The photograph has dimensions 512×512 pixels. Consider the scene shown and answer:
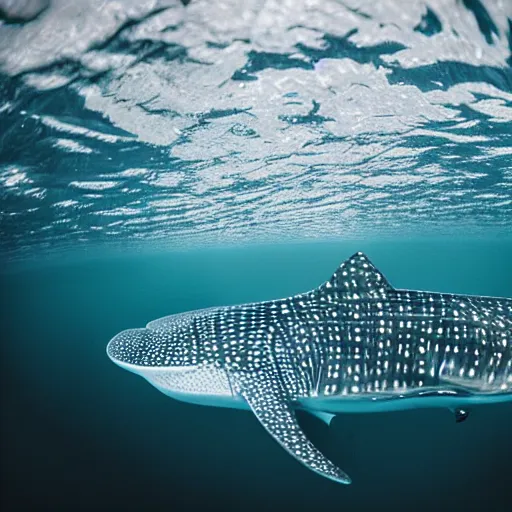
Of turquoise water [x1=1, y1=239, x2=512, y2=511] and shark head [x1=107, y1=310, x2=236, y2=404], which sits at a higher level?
shark head [x1=107, y1=310, x2=236, y2=404]

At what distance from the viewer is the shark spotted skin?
17.0 feet

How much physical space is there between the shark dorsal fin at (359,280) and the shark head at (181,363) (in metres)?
2.42

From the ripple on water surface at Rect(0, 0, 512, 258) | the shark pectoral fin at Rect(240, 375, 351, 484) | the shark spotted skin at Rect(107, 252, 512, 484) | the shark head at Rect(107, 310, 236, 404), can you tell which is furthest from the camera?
the shark head at Rect(107, 310, 236, 404)

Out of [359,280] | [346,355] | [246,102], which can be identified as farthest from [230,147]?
[346,355]

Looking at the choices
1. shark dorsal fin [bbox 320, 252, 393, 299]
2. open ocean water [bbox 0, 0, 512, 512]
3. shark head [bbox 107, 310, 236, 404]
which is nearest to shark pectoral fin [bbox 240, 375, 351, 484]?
shark head [bbox 107, 310, 236, 404]

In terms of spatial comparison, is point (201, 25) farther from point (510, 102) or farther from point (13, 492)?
point (13, 492)

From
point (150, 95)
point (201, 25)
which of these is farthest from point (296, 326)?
point (150, 95)

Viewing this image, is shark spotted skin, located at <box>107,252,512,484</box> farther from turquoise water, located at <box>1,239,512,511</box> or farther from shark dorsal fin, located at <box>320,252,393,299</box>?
turquoise water, located at <box>1,239,512,511</box>

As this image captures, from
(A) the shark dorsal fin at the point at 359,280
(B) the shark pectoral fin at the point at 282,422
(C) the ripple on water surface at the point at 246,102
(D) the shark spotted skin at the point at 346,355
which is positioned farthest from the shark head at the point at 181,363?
(C) the ripple on water surface at the point at 246,102

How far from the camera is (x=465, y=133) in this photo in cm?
1056

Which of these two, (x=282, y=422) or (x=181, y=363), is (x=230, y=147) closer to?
(x=181, y=363)

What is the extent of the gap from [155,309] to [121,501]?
2974 centimetres

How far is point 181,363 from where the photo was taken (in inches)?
219

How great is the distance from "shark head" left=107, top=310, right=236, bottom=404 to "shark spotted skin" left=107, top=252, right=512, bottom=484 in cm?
2
